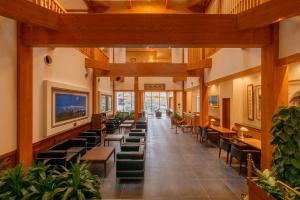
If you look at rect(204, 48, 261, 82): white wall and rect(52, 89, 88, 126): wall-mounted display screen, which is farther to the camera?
rect(52, 89, 88, 126): wall-mounted display screen

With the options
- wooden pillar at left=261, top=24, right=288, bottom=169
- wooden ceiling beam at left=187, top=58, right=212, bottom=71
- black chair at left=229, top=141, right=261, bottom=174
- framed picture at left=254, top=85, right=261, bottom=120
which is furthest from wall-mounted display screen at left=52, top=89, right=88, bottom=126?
framed picture at left=254, top=85, right=261, bottom=120

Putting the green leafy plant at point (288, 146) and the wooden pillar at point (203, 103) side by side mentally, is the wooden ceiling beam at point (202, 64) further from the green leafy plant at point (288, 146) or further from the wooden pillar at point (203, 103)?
the green leafy plant at point (288, 146)

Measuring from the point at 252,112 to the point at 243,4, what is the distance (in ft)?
11.6

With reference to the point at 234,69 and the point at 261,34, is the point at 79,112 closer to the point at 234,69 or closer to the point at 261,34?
the point at 234,69

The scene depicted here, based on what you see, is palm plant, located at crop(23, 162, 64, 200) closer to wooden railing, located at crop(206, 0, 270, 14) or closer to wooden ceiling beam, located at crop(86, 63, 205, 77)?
wooden railing, located at crop(206, 0, 270, 14)

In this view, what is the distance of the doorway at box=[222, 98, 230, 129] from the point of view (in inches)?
392

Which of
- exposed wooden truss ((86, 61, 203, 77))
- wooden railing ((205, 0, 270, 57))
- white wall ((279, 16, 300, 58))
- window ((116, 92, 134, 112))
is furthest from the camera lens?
window ((116, 92, 134, 112))

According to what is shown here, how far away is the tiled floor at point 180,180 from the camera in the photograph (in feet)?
15.1

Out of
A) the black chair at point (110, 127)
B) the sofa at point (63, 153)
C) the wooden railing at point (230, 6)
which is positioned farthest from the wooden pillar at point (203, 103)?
the sofa at point (63, 153)

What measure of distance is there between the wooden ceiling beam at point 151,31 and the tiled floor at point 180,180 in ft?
9.88

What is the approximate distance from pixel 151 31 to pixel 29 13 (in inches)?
87.0

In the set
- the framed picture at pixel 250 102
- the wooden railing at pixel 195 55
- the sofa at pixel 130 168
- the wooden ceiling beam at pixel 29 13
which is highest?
the wooden railing at pixel 195 55

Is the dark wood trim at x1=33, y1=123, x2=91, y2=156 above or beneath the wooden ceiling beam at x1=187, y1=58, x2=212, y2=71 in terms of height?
beneath

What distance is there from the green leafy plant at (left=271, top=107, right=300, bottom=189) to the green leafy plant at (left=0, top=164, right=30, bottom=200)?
3455 millimetres
